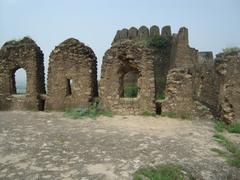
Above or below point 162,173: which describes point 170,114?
above

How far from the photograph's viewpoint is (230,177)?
6352 millimetres

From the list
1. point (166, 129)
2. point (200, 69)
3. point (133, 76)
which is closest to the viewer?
point (166, 129)

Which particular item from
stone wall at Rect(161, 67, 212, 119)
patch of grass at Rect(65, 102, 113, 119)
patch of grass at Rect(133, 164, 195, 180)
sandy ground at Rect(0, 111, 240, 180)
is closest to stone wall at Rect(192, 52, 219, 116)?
stone wall at Rect(161, 67, 212, 119)

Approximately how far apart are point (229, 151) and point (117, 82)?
5.36 m

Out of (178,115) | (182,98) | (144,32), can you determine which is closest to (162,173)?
(178,115)

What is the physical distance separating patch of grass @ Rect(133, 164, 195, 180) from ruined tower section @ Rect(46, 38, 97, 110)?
6392 millimetres

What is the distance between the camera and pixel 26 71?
41.6 ft

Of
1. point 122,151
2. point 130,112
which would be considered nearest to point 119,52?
point 130,112

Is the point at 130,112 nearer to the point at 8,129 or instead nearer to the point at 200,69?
the point at 200,69

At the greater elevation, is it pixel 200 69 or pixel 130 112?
pixel 200 69

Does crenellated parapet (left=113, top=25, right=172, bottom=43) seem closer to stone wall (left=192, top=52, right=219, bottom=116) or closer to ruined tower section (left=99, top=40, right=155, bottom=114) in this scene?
stone wall (left=192, top=52, right=219, bottom=116)

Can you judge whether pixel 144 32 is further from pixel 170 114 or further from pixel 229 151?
pixel 229 151

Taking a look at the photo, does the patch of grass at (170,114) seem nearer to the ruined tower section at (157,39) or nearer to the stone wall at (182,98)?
the stone wall at (182,98)

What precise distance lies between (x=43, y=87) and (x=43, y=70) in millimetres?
683
